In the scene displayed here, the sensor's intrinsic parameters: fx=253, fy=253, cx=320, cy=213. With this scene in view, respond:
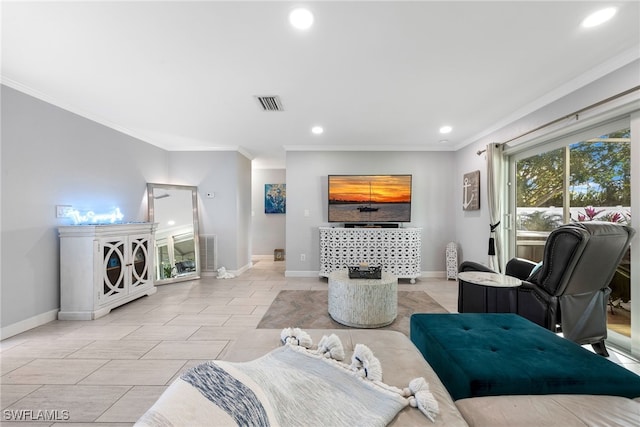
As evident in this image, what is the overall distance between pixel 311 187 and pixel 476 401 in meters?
3.96

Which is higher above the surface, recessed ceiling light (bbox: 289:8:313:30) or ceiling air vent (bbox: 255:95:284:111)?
ceiling air vent (bbox: 255:95:284:111)

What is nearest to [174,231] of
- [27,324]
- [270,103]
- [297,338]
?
[27,324]

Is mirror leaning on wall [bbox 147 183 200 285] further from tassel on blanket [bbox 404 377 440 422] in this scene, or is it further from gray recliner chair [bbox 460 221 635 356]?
gray recliner chair [bbox 460 221 635 356]

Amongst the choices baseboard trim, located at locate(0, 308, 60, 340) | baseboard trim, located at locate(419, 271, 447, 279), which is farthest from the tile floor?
baseboard trim, located at locate(419, 271, 447, 279)

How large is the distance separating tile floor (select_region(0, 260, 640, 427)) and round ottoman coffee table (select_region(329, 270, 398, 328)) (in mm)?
937

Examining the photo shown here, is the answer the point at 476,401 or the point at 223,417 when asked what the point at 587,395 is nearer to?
the point at 476,401

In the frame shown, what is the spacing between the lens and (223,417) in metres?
0.68

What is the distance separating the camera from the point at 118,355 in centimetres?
204

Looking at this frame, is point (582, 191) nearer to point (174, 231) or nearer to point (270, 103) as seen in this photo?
point (270, 103)

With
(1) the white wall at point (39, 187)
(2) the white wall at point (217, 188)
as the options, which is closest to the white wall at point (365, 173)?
(2) the white wall at point (217, 188)

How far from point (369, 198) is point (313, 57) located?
2825 mm

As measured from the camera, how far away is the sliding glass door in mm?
2180

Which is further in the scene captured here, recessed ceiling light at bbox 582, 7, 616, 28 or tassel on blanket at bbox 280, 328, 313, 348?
recessed ceiling light at bbox 582, 7, 616, 28

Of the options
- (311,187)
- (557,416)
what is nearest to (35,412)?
(557,416)
